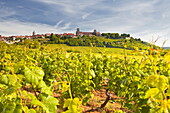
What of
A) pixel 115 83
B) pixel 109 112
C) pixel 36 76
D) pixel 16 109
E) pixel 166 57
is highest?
pixel 166 57

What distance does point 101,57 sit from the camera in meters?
7.61

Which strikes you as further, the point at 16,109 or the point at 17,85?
the point at 17,85

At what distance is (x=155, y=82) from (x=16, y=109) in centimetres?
131

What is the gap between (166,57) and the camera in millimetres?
1142

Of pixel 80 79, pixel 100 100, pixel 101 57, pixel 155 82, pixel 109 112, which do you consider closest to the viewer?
pixel 155 82

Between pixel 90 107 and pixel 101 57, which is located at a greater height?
pixel 101 57

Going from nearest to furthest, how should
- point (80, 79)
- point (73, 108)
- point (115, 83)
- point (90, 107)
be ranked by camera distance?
point (73, 108) < point (80, 79) < point (115, 83) < point (90, 107)

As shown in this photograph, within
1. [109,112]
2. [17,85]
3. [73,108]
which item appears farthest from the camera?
[109,112]

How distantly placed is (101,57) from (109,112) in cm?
312

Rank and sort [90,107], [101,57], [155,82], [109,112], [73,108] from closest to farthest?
[155,82] → [73,108] → [109,112] → [90,107] → [101,57]

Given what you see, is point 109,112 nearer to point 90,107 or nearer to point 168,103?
point 90,107

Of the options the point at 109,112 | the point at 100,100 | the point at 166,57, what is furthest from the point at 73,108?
the point at 100,100

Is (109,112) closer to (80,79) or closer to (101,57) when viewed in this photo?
(80,79)

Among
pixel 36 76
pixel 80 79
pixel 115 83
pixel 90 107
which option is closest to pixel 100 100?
pixel 90 107
